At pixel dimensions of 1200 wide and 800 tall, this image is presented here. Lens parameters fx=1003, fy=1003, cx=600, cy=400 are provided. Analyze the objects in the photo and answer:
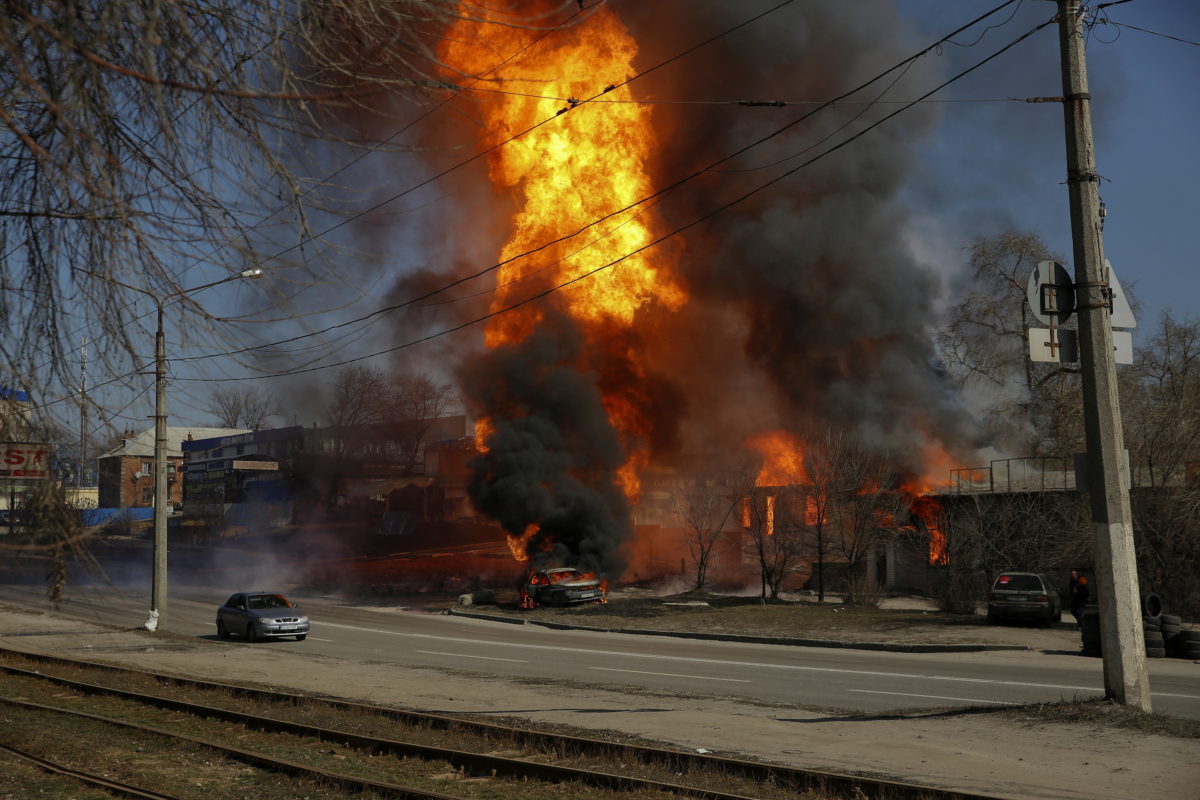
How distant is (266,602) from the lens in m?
27.4

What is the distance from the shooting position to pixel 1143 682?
11.3 m

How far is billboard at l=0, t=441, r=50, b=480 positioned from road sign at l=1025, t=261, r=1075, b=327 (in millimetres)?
10887

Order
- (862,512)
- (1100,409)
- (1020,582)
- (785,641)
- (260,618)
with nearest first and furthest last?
(1100,409)
(785,641)
(1020,582)
(260,618)
(862,512)

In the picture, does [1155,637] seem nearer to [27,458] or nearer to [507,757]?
[507,757]

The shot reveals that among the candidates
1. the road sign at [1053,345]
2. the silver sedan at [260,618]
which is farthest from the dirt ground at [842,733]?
the silver sedan at [260,618]

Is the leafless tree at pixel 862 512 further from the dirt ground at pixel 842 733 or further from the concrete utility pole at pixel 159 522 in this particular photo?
the concrete utility pole at pixel 159 522

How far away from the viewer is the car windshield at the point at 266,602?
2717 centimetres

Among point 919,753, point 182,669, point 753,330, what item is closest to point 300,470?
point 753,330

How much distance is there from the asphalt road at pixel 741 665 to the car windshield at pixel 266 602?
1.01 m

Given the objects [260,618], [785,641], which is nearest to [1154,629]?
[785,641]

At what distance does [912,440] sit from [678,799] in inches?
1508

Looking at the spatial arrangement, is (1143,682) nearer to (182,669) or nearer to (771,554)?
(182,669)

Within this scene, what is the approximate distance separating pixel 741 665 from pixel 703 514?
20.3 metres

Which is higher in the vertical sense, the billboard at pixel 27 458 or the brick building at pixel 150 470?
the brick building at pixel 150 470
